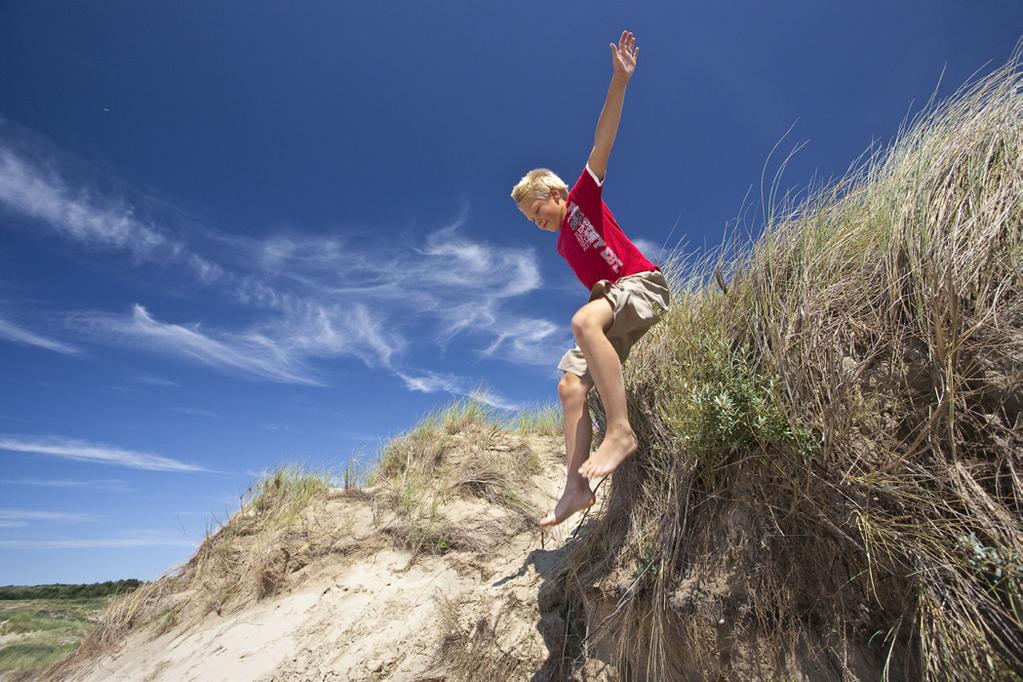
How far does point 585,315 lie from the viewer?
10.3 ft

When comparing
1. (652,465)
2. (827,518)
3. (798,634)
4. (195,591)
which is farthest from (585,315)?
(195,591)

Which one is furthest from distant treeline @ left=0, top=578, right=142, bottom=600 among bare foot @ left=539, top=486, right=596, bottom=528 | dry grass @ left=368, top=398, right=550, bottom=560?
bare foot @ left=539, top=486, right=596, bottom=528

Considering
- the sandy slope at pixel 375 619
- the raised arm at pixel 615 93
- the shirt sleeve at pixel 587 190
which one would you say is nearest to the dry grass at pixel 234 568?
the sandy slope at pixel 375 619

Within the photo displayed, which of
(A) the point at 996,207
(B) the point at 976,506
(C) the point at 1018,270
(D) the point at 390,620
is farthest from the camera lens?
(D) the point at 390,620

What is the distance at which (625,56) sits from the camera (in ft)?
10.2

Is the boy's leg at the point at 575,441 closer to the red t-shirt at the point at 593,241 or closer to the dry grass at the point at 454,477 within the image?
the red t-shirt at the point at 593,241

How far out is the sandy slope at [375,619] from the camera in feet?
12.8

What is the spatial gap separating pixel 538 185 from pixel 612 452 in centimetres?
172

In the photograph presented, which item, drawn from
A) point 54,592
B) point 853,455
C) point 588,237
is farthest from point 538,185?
point 54,592

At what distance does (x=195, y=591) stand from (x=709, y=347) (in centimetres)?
624

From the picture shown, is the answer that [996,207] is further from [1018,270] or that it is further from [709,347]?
[709,347]

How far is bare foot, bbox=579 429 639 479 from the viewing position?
2.98 metres

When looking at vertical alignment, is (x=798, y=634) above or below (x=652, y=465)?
Answer: below

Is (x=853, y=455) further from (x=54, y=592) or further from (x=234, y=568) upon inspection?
(x=54, y=592)
